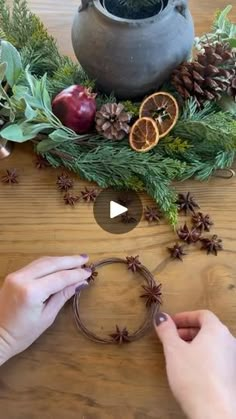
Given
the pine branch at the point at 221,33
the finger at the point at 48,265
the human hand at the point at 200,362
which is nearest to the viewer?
the human hand at the point at 200,362

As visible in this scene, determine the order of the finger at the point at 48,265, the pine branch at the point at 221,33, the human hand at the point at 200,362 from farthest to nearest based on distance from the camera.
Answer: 1. the pine branch at the point at 221,33
2. the finger at the point at 48,265
3. the human hand at the point at 200,362

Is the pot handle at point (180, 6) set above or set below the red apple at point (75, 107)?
above

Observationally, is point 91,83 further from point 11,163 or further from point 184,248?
point 184,248

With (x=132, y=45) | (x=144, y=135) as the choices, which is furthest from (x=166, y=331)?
(x=132, y=45)

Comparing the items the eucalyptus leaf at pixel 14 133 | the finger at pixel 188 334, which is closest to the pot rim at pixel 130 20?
the eucalyptus leaf at pixel 14 133

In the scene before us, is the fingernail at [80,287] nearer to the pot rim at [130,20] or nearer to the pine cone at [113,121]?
the pine cone at [113,121]

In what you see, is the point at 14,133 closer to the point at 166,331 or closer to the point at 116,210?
the point at 116,210

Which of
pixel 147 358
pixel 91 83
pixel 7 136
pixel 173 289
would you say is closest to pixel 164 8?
pixel 91 83

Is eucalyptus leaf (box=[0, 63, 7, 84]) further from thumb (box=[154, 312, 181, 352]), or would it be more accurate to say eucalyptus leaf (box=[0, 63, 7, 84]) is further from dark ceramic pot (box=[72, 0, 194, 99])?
thumb (box=[154, 312, 181, 352])
